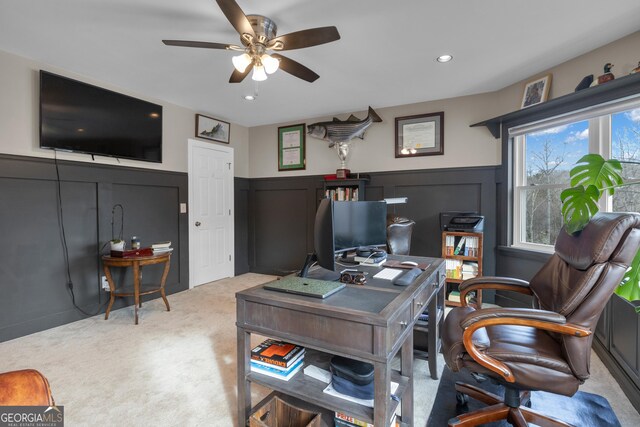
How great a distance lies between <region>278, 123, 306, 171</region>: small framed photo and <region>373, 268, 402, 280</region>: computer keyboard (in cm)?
299

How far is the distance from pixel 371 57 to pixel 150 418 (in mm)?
3040

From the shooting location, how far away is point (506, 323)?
1.29 metres

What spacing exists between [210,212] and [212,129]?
4.05ft

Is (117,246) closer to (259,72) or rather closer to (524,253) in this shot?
(259,72)

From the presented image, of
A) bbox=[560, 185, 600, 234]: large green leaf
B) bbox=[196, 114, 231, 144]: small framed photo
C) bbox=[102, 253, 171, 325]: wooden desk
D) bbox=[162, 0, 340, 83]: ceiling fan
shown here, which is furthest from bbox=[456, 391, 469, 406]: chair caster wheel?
bbox=[196, 114, 231, 144]: small framed photo

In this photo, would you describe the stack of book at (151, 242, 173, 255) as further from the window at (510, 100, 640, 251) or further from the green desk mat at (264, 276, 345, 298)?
the window at (510, 100, 640, 251)

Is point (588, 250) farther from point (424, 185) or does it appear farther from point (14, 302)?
point (14, 302)

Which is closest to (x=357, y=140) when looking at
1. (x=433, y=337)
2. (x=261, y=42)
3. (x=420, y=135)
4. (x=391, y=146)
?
(x=391, y=146)

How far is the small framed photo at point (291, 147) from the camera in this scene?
455cm

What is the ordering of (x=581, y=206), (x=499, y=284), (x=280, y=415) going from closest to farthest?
(x=280, y=415) → (x=581, y=206) → (x=499, y=284)

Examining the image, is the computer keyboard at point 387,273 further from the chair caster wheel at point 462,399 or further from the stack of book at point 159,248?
the stack of book at point 159,248

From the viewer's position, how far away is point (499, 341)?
146cm

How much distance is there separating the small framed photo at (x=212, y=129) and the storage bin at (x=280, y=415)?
12.3ft

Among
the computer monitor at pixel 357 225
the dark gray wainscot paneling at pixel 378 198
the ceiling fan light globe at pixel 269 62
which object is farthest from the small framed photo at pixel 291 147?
the computer monitor at pixel 357 225
